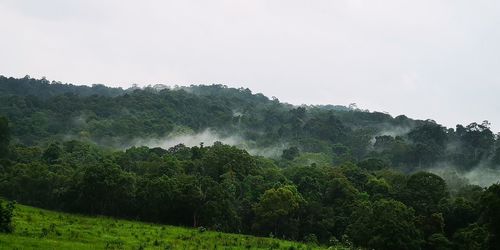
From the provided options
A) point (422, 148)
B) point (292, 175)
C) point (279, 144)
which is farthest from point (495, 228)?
point (279, 144)

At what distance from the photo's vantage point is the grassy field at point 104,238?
2847cm

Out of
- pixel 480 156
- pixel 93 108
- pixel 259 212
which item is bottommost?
pixel 259 212

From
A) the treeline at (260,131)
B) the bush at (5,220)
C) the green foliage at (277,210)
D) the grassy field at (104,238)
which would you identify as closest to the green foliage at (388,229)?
the green foliage at (277,210)

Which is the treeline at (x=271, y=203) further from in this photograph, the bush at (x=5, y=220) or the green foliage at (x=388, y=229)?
the bush at (x=5, y=220)

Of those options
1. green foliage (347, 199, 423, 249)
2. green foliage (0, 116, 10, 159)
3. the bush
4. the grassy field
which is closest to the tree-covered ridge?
green foliage (347, 199, 423, 249)

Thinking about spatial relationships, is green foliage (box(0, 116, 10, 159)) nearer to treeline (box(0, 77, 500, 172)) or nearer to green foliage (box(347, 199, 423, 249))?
treeline (box(0, 77, 500, 172))

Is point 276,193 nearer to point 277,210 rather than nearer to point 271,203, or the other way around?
point 271,203

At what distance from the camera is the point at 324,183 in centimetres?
7694

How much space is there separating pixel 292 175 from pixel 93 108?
12167 centimetres

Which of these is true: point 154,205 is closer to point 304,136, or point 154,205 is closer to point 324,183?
point 324,183

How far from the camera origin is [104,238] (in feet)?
110

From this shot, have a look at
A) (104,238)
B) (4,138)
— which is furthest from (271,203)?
(4,138)

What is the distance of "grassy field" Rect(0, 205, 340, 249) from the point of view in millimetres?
28469

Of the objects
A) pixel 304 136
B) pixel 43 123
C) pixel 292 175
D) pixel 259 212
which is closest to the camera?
pixel 259 212
